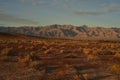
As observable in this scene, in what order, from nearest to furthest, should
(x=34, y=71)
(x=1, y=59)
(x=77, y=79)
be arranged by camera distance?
1. (x=77, y=79)
2. (x=34, y=71)
3. (x=1, y=59)

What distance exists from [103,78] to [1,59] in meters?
9.22

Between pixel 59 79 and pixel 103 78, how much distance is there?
7.94 ft

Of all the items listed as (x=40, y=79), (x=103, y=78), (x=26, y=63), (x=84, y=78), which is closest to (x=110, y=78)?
(x=103, y=78)

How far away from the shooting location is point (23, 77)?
12805 mm

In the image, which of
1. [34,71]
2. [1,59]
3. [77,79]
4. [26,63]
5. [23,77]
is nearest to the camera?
[77,79]

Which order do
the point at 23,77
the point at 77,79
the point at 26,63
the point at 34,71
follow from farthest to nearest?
the point at 26,63 < the point at 34,71 < the point at 23,77 < the point at 77,79

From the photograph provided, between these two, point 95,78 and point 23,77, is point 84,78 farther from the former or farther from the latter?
point 23,77

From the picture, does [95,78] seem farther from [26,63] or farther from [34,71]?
[26,63]

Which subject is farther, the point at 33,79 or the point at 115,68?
the point at 115,68

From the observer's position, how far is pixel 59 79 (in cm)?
1218

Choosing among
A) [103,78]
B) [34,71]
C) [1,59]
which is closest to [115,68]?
[103,78]

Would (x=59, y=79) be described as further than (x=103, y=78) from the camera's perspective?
No

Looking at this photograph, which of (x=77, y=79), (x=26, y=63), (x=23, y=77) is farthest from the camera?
(x=26, y=63)

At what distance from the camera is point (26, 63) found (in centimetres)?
1773
